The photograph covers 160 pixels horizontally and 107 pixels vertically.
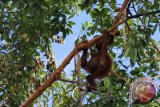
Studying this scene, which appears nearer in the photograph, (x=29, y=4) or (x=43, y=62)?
(x=29, y=4)

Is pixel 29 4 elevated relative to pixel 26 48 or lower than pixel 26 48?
elevated

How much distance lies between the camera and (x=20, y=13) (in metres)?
4.38

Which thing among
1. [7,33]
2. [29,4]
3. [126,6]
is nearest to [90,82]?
[126,6]

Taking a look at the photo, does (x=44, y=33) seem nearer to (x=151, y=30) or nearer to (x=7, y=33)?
(x=7, y=33)

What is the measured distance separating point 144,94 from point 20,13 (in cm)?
217

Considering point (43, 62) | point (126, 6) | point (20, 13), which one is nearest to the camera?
point (126, 6)

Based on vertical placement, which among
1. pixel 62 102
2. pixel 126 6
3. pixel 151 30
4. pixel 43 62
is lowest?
pixel 62 102

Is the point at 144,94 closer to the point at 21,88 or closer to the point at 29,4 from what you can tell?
the point at 29,4

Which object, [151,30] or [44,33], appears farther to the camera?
[44,33]

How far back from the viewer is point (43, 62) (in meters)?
4.66

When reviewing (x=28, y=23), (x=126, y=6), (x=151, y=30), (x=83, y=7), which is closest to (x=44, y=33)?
(x=28, y=23)

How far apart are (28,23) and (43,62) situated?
0.53 metres

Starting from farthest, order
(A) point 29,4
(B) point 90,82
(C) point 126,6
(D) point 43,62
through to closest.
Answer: (D) point 43,62, (A) point 29,4, (B) point 90,82, (C) point 126,6

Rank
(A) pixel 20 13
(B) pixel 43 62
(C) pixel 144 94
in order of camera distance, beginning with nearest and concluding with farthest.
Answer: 1. (C) pixel 144 94
2. (A) pixel 20 13
3. (B) pixel 43 62
